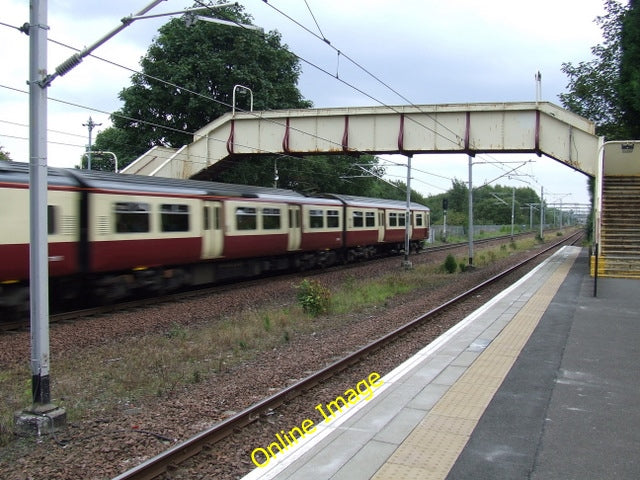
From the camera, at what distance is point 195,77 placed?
34.4m

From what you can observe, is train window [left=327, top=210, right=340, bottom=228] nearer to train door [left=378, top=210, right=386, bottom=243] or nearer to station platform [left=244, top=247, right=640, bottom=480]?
train door [left=378, top=210, right=386, bottom=243]

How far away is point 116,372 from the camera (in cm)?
821

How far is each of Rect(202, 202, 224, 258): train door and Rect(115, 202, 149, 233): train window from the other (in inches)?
92.0

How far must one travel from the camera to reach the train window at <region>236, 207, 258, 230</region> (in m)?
17.9

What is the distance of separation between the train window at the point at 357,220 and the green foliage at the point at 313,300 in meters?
13.3

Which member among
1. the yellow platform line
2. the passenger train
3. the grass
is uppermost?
the passenger train

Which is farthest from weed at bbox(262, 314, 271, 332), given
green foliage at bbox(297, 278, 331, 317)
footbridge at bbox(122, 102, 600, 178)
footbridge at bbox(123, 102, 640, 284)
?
footbridge at bbox(122, 102, 600, 178)

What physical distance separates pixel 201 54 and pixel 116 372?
1150 inches

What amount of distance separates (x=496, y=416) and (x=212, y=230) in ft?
39.9

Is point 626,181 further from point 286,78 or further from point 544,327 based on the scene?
point 286,78

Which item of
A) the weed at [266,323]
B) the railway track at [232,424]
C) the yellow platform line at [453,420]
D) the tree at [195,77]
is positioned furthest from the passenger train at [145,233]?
the tree at [195,77]

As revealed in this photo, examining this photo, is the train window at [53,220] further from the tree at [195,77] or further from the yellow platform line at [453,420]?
the tree at [195,77]

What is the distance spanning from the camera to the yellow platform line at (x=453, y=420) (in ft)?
14.8

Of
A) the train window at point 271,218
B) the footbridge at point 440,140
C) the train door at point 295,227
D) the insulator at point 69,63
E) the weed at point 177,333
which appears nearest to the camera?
the insulator at point 69,63
